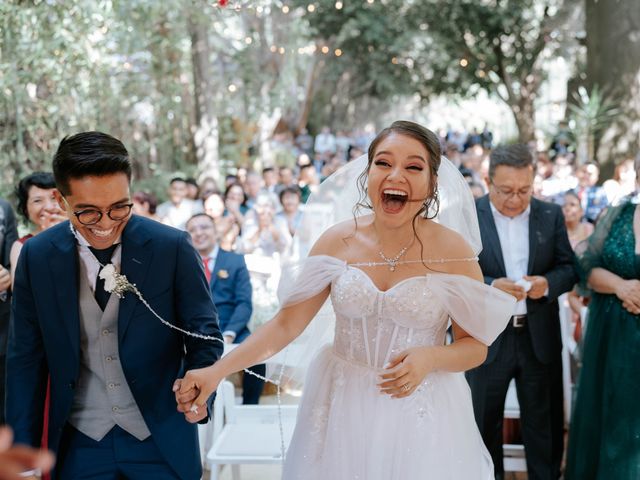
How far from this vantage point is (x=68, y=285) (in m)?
2.41

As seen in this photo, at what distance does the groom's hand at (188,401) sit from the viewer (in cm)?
245

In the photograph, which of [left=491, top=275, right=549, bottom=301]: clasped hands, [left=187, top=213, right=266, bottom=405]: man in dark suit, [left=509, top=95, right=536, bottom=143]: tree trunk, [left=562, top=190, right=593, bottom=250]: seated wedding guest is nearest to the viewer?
[left=491, top=275, right=549, bottom=301]: clasped hands

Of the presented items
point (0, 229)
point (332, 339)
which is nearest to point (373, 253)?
point (332, 339)

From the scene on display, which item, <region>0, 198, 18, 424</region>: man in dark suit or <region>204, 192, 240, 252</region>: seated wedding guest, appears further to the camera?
<region>204, 192, 240, 252</region>: seated wedding guest

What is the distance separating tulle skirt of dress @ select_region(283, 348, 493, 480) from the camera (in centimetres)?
→ 264

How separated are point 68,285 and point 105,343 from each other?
0.73 ft

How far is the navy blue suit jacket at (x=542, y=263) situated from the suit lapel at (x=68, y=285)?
2.34 metres

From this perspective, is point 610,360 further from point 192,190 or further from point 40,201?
point 192,190

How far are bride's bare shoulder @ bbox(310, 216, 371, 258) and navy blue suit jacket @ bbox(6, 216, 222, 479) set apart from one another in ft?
1.66

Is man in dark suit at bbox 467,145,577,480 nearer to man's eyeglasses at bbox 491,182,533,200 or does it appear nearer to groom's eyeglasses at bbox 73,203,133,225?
man's eyeglasses at bbox 491,182,533,200

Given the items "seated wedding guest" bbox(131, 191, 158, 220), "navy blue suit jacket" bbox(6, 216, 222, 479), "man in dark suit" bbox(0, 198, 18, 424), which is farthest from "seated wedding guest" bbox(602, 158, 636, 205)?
"navy blue suit jacket" bbox(6, 216, 222, 479)

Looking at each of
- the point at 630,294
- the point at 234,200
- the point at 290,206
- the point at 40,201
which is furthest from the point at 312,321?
the point at 234,200

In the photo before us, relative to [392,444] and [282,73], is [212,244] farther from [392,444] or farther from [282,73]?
[282,73]

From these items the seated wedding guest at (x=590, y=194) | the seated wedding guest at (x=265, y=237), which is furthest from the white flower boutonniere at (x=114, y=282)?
the seated wedding guest at (x=590, y=194)
